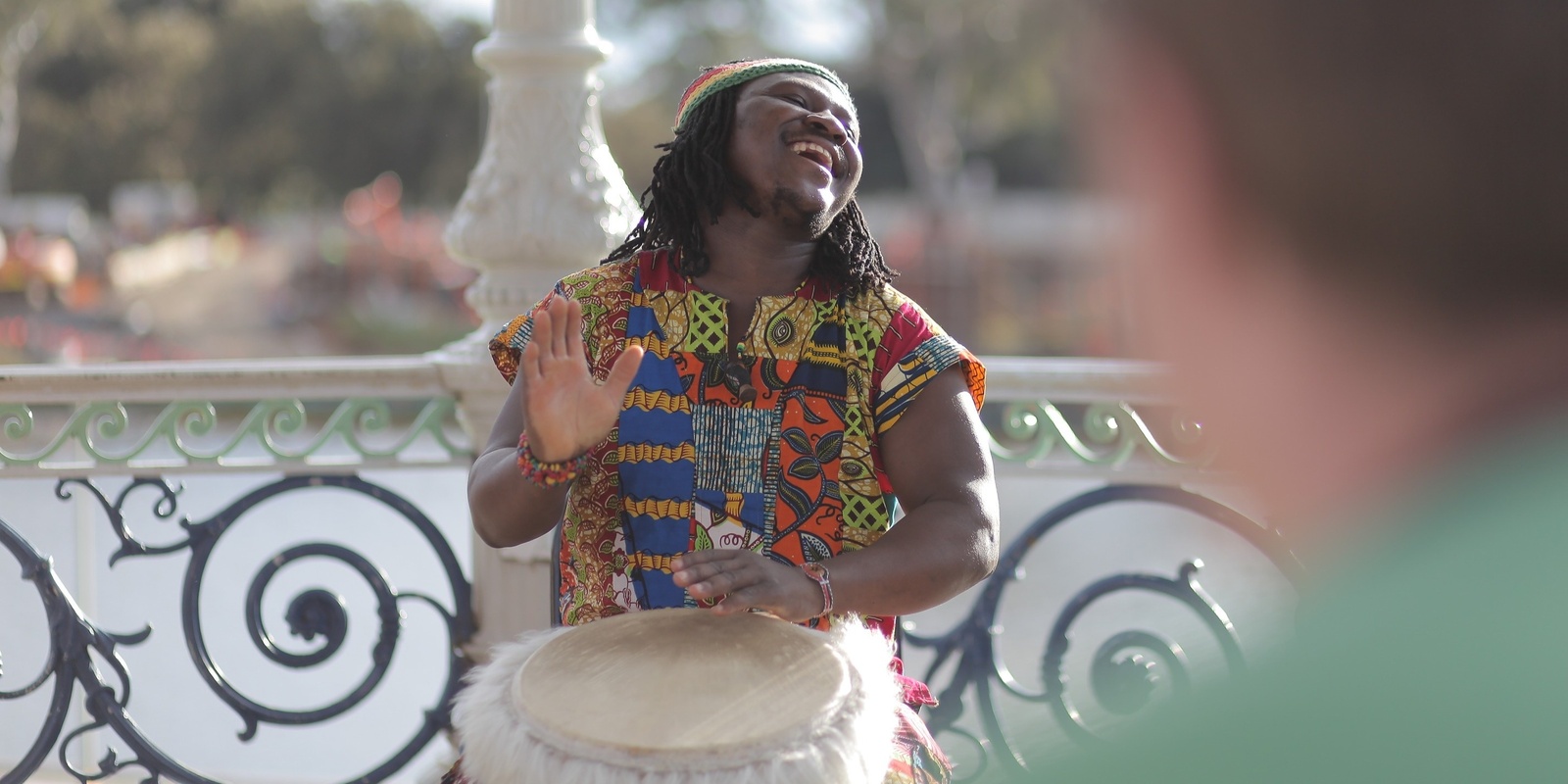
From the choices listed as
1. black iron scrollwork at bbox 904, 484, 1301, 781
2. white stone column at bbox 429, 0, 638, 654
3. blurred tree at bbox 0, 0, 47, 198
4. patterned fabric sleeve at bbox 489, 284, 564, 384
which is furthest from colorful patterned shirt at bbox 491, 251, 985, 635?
blurred tree at bbox 0, 0, 47, 198

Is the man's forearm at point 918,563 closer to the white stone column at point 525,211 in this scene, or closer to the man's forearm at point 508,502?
the man's forearm at point 508,502

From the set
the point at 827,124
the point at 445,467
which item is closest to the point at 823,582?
the point at 827,124

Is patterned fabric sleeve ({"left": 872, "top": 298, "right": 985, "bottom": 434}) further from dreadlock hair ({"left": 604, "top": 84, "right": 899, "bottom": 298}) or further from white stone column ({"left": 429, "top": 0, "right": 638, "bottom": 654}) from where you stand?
white stone column ({"left": 429, "top": 0, "right": 638, "bottom": 654})

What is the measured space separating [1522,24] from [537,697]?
125cm

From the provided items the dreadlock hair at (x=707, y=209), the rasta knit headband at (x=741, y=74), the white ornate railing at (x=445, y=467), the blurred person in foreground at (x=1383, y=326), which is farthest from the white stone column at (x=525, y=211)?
Answer: the blurred person in foreground at (x=1383, y=326)

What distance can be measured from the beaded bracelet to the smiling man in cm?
15

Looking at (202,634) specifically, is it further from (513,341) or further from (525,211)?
(513,341)

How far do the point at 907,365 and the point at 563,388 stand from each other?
555 millimetres

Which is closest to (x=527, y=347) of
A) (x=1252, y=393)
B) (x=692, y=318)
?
(x=692, y=318)

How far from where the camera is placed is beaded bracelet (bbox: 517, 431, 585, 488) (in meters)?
1.77

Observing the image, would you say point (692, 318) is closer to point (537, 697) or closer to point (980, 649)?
point (537, 697)

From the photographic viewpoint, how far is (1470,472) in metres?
0.67

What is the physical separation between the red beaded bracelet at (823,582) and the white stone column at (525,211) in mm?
1087

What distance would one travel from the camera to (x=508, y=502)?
1936mm
